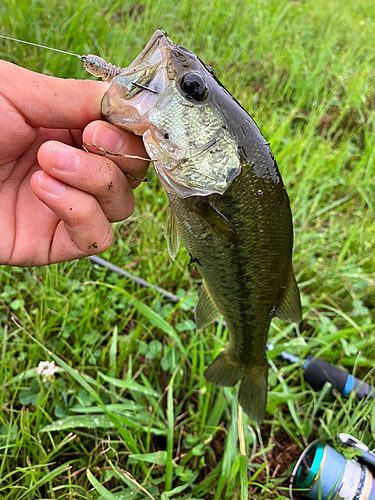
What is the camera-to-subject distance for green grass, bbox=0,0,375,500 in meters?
1.50

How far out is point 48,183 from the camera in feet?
4.06

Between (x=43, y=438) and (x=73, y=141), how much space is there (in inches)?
51.6

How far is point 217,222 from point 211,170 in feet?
0.63

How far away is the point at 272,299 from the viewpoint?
1.51 metres

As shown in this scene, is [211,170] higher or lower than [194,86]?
lower

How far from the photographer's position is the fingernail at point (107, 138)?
3.99ft

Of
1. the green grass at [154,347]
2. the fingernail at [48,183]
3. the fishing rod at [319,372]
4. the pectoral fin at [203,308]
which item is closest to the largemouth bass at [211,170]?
the pectoral fin at [203,308]

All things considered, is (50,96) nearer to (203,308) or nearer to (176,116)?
(176,116)

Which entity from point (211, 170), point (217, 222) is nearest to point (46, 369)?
point (217, 222)

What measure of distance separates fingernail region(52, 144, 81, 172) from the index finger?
0.21 m

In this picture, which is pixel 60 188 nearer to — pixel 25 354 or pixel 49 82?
pixel 49 82

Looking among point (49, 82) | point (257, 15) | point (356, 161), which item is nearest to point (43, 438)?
point (49, 82)

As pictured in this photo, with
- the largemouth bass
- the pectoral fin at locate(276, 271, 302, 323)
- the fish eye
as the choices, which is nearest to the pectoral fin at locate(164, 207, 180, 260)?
the largemouth bass

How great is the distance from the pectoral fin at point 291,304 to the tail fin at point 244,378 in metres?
0.27
